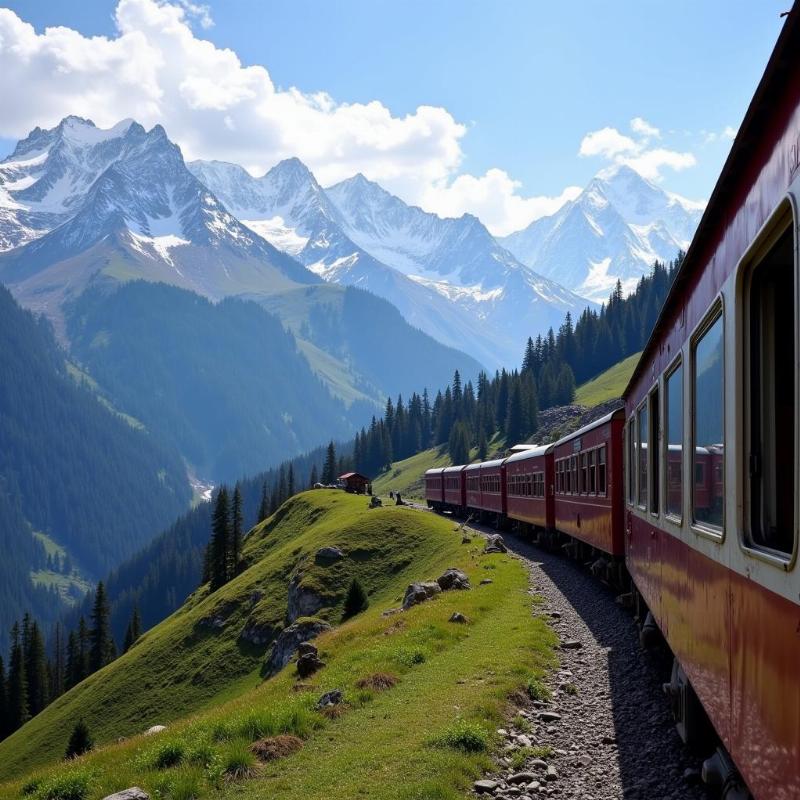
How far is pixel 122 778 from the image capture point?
36.7ft

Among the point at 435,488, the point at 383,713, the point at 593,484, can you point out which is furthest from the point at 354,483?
the point at 383,713

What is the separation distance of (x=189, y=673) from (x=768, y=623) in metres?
69.3

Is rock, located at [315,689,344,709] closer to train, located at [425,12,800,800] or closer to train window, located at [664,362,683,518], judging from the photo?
train, located at [425,12,800,800]

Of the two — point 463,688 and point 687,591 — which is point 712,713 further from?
point 463,688

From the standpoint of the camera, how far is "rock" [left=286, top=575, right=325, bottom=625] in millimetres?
55281

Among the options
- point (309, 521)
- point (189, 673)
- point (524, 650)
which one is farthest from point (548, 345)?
point (524, 650)

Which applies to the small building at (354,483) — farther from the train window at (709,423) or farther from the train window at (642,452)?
the train window at (709,423)

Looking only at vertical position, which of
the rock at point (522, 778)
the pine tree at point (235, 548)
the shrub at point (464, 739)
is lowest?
the pine tree at point (235, 548)

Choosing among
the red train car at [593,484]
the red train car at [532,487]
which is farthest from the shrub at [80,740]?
the red train car at [593,484]

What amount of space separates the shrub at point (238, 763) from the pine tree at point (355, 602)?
37320 millimetres

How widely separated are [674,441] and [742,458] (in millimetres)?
3973

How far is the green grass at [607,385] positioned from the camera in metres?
151

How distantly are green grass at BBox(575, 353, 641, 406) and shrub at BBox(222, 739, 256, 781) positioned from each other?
139m

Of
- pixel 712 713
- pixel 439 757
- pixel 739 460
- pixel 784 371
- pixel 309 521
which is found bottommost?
pixel 309 521
